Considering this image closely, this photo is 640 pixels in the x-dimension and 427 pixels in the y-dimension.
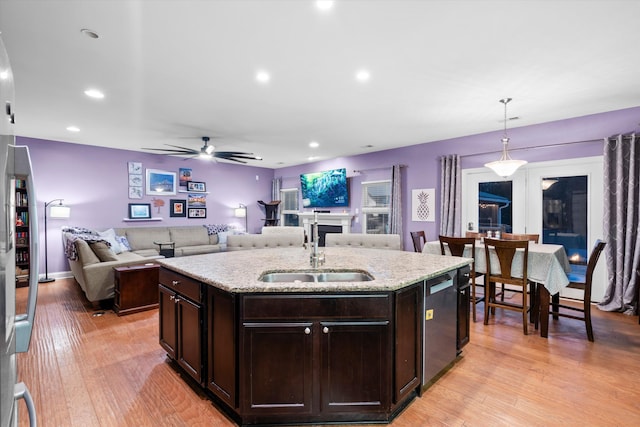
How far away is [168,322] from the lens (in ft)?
8.13

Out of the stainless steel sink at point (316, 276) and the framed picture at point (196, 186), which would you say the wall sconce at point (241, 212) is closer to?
the framed picture at point (196, 186)

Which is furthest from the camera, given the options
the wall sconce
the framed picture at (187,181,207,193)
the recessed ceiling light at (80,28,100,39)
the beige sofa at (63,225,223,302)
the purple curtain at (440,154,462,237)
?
the wall sconce

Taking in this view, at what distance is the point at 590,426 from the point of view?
6.03 ft

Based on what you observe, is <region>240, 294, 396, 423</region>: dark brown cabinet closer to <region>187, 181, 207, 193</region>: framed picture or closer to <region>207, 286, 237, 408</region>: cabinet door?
<region>207, 286, 237, 408</region>: cabinet door

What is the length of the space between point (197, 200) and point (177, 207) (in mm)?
524

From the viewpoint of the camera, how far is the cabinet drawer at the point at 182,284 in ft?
6.72

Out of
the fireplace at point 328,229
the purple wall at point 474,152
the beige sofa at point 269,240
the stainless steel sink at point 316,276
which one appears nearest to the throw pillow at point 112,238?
the beige sofa at point 269,240

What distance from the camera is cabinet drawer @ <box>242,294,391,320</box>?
1.75 metres

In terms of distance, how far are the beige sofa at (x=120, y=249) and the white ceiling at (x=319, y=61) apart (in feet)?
6.08

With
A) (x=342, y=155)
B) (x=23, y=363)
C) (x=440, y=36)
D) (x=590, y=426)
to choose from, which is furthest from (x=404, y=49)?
(x=342, y=155)

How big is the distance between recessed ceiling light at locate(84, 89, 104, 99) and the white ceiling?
0.08m

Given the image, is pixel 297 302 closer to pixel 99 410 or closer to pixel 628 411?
pixel 99 410

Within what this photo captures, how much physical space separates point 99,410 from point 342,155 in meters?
6.11

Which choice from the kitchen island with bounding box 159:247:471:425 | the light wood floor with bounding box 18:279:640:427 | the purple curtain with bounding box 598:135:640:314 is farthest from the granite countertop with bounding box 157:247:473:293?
the purple curtain with bounding box 598:135:640:314
